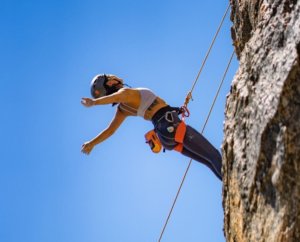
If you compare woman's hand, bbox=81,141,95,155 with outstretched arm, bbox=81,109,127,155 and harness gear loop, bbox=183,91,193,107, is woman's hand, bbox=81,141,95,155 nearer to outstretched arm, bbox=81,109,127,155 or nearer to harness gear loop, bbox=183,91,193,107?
outstretched arm, bbox=81,109,127,155

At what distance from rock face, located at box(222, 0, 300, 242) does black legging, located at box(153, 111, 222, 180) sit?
3.49 feet

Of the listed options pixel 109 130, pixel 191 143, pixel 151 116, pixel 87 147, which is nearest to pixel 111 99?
pixel 151 116

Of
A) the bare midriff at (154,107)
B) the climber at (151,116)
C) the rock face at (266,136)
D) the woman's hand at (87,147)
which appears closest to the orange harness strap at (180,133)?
the climber at (151,116)

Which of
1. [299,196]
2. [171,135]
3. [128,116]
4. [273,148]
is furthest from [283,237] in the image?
[128,116]

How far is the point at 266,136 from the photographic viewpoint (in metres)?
4.82

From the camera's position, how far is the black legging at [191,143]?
685cm

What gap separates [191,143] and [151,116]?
0.72 meters

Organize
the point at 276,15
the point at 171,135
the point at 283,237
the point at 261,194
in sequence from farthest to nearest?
the point at 171,135
the point at 276,15
the point at 261,194
the point at 283,237

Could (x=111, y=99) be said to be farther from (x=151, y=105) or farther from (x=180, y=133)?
(x=180, y=133)

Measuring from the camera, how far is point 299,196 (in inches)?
177

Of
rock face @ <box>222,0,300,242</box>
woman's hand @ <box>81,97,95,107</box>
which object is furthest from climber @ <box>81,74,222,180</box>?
rock face @ <box>222,0,300,242</box>

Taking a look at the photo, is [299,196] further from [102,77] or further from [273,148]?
[102,77]

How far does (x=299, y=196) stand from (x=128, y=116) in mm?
3703

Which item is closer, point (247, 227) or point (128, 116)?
point (247, 227)
